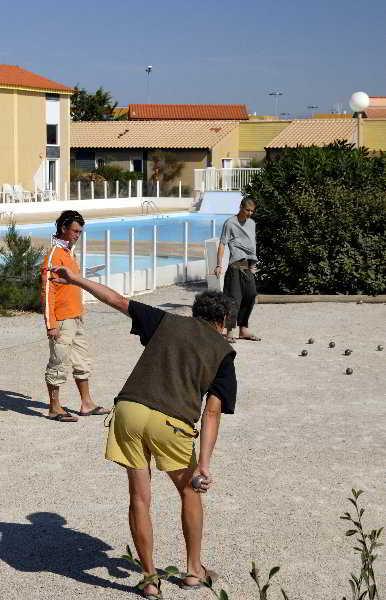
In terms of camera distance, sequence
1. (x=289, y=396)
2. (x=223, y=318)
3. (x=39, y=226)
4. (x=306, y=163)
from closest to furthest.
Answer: (x=223, y=318), (x=289, y=396), (x=306, y=163), (x=39, y=226)

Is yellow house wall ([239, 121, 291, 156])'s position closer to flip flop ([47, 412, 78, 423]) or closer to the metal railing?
the metal railing

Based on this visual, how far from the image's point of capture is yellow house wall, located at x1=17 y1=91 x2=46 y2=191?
179ft

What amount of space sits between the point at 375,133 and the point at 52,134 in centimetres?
1955

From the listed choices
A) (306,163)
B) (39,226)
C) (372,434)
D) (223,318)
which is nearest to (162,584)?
(223,318)

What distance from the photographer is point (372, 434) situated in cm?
858

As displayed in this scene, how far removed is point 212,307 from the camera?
5.00m

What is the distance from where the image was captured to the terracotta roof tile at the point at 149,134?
6700 cm

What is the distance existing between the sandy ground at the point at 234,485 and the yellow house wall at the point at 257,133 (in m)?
58.7

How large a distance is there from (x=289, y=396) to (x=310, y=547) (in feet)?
13.4

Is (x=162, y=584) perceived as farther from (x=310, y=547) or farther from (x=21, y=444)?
(x=21, y=444)

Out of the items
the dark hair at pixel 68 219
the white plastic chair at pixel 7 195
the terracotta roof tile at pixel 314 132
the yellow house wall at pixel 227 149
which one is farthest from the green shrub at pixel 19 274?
the yellow house wall at pixel 227 149

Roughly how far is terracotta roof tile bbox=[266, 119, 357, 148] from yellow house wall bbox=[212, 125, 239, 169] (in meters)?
3.50

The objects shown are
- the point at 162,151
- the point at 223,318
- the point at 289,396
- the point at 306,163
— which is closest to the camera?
the point at 223,318

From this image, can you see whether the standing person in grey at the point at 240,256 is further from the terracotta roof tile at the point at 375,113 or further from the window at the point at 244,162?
the terracotta roof tile at the point at 375,113
